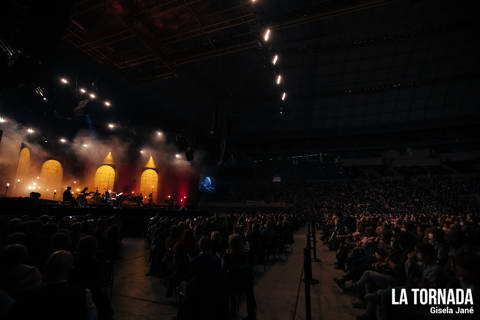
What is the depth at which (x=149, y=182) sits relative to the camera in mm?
19250

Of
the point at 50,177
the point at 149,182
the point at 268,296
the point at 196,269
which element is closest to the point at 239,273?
the point at 196,269

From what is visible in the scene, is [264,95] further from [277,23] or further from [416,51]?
[416,51]

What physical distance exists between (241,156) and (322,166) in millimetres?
12119

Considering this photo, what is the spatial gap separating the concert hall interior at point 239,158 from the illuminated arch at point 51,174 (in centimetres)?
11

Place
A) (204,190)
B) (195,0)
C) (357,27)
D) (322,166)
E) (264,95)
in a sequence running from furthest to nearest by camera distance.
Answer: (322,166) < (204,190) < (264,95) < (357,27) < (195,0)

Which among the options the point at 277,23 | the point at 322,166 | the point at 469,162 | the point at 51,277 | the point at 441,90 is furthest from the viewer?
the point at 322,166

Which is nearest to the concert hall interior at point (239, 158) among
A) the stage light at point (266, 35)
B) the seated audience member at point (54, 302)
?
the seated audience member at point (54, 302)

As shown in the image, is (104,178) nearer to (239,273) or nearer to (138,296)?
(138,296)

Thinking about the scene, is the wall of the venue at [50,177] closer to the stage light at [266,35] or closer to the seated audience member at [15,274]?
the stage light at [266,35]

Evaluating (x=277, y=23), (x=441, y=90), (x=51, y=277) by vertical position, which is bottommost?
(x=51, y=277)

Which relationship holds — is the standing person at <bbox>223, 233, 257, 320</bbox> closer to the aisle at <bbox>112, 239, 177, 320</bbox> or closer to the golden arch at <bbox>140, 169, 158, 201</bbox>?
the aisle at <bbox>112, 239, 177, 320</bbox>

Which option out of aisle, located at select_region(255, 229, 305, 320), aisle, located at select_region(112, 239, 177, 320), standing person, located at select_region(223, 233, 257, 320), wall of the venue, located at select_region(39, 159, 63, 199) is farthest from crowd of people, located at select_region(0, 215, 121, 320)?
wall of the venue, located at select_region(39, 159, 63, 199)

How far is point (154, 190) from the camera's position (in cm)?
1948

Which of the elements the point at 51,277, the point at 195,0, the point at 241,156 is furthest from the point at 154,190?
the point at 51,277
